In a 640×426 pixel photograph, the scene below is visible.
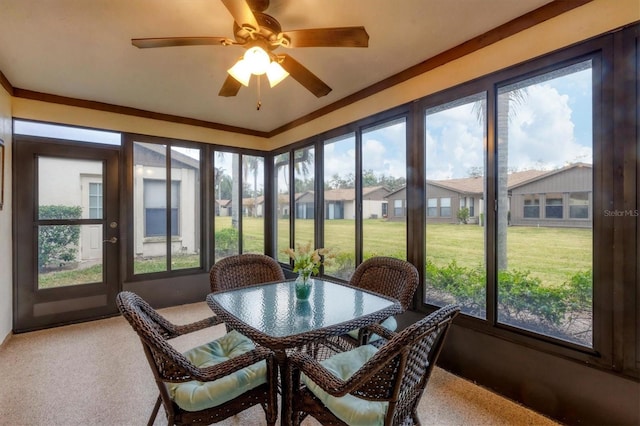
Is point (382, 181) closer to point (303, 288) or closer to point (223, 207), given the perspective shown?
point (303, 288)

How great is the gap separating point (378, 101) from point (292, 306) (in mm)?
2297

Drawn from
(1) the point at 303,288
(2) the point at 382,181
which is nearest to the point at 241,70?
(1) the point at 303,288

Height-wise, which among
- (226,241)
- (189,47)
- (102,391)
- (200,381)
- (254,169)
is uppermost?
(189,47)

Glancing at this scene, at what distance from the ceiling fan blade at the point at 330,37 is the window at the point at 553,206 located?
5.24 feet

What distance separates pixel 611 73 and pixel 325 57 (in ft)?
6.32

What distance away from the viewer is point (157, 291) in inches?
159

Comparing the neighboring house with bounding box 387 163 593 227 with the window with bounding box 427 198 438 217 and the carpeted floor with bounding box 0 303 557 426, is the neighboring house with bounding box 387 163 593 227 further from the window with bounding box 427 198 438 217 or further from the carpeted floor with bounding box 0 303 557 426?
the carpeted floor with bounding box 0 303 557 426

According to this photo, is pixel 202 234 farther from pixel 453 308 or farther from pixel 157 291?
pixel 453 308

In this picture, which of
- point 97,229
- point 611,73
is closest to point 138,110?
point 97,229

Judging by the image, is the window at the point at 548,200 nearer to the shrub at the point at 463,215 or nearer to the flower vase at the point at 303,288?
the shrub at the point at 463,215

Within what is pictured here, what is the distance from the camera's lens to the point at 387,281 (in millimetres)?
2455

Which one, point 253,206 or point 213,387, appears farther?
point 253,206

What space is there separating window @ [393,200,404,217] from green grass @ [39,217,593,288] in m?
0.10

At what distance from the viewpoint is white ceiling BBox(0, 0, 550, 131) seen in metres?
1.94
